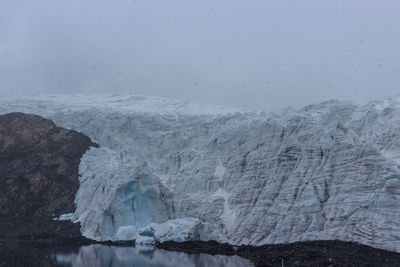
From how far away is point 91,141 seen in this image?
50969 mm

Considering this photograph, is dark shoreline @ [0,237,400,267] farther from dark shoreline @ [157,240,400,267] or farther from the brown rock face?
the brown rock face

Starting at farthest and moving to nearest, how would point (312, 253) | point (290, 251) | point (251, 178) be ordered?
point (251, 178)
point (290, 251)
point (312, 253)

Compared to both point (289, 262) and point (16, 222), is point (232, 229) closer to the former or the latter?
point (289, 262)

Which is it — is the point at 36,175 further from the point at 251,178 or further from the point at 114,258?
the point at 251,178

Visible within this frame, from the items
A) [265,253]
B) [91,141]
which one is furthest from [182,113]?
[265,253]

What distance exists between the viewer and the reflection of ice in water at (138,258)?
2412 centimetres

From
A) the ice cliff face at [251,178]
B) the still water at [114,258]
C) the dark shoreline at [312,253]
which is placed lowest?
the still water at [114,258]

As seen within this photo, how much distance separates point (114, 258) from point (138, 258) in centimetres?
151

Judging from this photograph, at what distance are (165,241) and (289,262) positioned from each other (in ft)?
42.5

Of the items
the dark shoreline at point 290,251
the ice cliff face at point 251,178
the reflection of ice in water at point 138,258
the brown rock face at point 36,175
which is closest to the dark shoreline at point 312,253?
the dark shoreline at point 290,251

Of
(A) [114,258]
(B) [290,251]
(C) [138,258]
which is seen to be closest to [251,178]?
(B) [290,251]

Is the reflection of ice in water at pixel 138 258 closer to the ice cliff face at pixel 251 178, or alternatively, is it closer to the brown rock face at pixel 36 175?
the ice cliff face at pixel 251 178

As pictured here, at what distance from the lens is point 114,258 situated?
26312 mm

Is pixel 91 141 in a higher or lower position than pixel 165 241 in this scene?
higher
